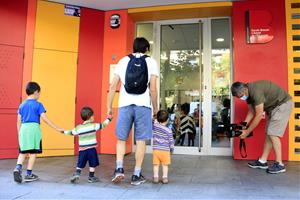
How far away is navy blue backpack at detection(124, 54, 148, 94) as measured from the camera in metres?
3.60

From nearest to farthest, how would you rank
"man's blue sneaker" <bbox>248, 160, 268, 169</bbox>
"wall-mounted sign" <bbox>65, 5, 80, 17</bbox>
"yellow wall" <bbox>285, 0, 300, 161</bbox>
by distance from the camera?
"man's blue sneaker" <bbox>248, 160, 268, 169</bbox> < "yellow wall" <bbox>285, 0, 300, 161</bbox> < "wall-mounted sign" <bbox>65, 5, 80, 17</bbox>

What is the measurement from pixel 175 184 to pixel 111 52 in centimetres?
363

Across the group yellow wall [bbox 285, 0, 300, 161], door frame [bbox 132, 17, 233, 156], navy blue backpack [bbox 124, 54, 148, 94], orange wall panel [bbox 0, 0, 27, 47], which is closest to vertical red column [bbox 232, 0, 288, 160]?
yellow wall [bbox 285, 0, 300, 161]

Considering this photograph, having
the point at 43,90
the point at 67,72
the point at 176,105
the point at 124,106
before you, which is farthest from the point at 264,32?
the point at 43,90

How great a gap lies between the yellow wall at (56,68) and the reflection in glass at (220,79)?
2949 mm

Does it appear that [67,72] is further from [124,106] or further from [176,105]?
[124,106]

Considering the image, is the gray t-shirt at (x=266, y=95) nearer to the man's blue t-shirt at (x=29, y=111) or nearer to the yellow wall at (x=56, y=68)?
the man's blue t-shirt at (x=29, y=111)

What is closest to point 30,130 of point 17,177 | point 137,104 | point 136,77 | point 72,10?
point 17,177

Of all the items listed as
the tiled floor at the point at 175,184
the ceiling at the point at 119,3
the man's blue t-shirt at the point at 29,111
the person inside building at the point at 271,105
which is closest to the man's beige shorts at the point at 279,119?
the person inside building at the point at 271,105

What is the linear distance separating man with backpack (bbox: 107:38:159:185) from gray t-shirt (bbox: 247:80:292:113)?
167 cm

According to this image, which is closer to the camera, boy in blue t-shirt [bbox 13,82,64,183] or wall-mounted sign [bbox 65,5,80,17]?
boy in blue t-shirt [bbox 13,82,64,183]

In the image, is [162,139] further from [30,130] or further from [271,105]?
[271,105]

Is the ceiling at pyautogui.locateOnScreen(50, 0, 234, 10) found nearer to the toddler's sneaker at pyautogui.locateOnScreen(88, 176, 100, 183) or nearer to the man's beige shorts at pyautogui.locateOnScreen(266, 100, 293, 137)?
the man's beige shorts at pyautogui.locateOnScreen(266, 100, 293, 137)

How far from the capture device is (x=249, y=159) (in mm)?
5555
